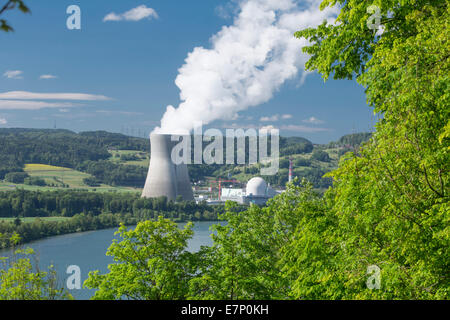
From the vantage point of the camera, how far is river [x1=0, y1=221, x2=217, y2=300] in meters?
25.0

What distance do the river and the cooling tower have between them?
6.12 metres

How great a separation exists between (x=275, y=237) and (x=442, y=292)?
6097mm

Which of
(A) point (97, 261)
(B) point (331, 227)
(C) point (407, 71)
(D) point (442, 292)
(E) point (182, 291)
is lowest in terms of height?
(A) point (97, 261)

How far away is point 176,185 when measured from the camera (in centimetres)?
4694

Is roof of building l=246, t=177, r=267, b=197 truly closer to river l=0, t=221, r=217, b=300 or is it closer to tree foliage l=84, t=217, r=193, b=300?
Answer: river l=0, t=221, r=217, b=300

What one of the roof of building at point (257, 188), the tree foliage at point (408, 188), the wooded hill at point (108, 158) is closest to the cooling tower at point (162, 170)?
the roof of building at point (257, 188)

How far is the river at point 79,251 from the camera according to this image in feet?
81.9

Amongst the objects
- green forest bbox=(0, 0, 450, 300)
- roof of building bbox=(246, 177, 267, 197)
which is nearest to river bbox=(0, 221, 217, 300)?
green forest bbox=(0, 0, 450, 300)

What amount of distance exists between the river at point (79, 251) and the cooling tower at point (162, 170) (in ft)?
20.1

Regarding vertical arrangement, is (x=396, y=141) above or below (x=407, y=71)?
below

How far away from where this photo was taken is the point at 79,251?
102 feet

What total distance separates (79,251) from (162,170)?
13.8 m

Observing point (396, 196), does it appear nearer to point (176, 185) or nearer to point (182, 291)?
point (182, 291)
